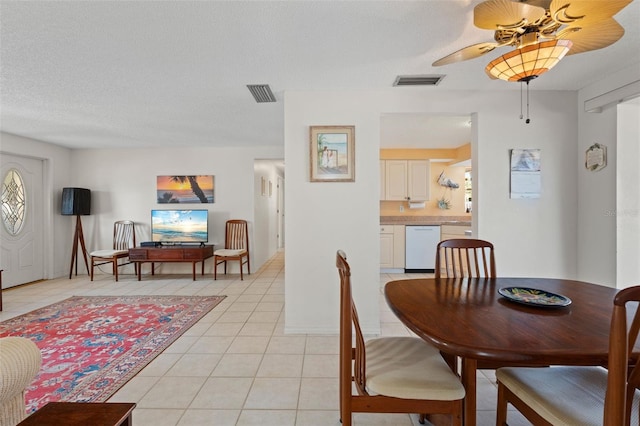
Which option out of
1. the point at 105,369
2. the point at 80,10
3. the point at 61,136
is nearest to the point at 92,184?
the point at 61,136

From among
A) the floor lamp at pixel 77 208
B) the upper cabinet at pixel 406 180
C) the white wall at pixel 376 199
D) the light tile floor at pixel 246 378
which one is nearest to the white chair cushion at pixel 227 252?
the light tile floor at pixel 246 378

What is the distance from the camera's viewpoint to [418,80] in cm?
256

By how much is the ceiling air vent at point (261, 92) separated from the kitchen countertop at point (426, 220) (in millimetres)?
3167

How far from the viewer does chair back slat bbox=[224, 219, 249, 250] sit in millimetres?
5312

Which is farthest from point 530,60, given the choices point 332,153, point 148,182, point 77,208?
point 77,208

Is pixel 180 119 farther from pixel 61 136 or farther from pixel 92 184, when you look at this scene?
pixel 92 184

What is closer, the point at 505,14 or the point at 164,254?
the point at 505,14

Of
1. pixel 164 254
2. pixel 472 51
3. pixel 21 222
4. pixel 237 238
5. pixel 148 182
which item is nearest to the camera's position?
pixel 472 51

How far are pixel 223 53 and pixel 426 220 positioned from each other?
448 cm

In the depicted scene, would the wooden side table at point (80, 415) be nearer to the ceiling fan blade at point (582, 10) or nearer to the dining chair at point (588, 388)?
the dining chair at point (588, 388)

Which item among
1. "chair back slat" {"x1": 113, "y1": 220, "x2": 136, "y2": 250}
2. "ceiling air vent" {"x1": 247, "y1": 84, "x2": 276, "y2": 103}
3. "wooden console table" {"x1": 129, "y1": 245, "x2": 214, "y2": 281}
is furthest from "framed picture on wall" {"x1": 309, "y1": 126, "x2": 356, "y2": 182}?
"chair back slat" {"x1": 113, "y1": 220, "x2": 136, "y2": 250}

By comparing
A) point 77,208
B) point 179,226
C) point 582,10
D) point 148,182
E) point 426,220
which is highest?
point 582,10

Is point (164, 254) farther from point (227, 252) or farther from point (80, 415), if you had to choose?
point (80, 415)

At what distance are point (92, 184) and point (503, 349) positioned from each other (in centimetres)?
666
